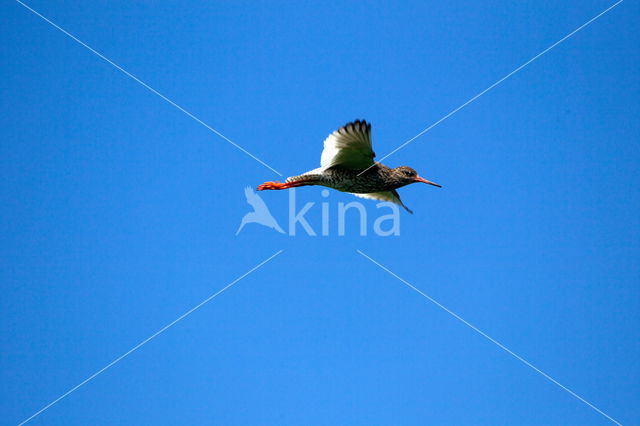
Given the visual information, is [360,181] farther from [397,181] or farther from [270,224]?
[270,224]

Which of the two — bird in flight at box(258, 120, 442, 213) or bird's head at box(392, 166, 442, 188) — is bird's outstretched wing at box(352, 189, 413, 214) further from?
bird's head at box(392, 166, 442, 188)

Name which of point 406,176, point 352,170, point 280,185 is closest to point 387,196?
point 406,176

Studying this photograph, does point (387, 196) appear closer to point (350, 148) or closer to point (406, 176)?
point (406, 176)

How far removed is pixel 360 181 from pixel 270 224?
6.09ft

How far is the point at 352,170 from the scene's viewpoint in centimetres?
1005

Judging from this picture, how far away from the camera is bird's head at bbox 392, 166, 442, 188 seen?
34.6ft

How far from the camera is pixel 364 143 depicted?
939 centimetres

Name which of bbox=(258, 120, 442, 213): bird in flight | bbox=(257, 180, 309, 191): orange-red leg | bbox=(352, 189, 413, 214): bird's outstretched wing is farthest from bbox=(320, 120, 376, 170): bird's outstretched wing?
bbox=(352, 189, 413, 214): bird's outstretched wing

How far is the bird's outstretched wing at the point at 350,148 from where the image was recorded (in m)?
9.18

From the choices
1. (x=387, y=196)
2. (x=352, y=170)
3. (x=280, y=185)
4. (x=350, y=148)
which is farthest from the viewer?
(x=387, y=196)

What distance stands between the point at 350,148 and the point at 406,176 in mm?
1399

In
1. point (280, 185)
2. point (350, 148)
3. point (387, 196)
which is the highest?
point (387, 196)

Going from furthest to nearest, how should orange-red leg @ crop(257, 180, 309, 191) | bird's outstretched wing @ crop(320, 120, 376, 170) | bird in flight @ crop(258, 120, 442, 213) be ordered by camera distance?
orange-red leg @ crop(257, 180, 309, 191), bird in flight @ crop(258, 120, 442, 213), bird's outstretched wing @ crop(320, 120, 376, 170)

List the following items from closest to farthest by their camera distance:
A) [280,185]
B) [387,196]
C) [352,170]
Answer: [352,170], [280,185], [387,196]
